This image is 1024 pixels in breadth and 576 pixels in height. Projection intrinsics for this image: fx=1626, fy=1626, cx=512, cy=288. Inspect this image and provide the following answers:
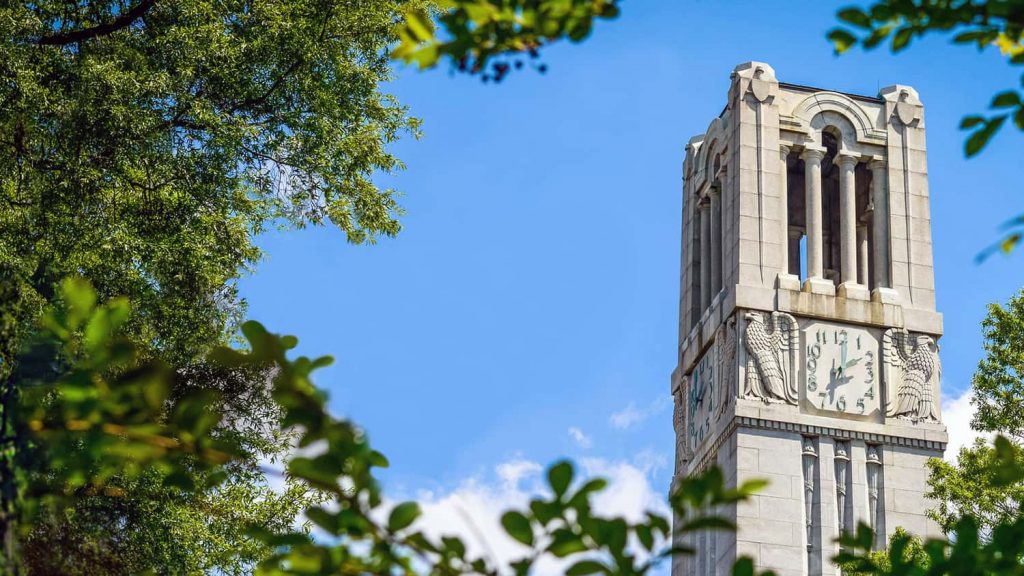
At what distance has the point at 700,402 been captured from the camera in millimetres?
37562

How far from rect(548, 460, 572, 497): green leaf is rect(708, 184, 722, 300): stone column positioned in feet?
110

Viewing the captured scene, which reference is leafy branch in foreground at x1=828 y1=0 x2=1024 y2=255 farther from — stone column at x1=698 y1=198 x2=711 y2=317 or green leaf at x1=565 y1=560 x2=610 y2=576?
stone column at x1=698 y1=198 x2=711 y2=317

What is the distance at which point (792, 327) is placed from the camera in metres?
35.3

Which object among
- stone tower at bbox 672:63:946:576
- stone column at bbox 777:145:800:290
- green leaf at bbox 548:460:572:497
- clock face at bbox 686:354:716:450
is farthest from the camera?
clock face at bbox 686:354:716:450

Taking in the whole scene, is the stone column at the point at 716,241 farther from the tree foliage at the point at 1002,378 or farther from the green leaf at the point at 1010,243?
the green leaf at the point at 1010,243

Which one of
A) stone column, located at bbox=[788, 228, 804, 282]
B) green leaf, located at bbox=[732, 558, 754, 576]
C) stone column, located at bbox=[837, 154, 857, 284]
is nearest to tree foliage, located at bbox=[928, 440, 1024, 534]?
stone column, located at bbox=[837, 154, 857, 284]

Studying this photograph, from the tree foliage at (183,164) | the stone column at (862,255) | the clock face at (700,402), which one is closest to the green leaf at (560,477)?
the tree foliage at (183,164)

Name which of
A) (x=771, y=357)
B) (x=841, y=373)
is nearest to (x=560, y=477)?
(x=771, y=357)

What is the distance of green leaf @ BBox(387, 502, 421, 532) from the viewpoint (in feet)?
14.8

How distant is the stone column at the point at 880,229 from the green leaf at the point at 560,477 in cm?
3253

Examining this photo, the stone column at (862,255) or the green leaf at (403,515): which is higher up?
the stone column at (862,255)

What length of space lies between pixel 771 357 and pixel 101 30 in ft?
63.6

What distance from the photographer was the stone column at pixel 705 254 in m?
38.8

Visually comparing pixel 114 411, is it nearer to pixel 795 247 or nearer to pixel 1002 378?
pixel 1002 378
